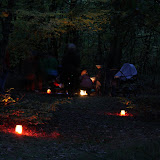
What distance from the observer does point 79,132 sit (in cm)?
846

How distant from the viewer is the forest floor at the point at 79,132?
5.79 meters

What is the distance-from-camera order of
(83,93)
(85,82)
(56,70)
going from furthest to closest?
(83,93) → (85,82) → (56,70)

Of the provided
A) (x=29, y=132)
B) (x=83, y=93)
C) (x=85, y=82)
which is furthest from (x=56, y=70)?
(x=83, y=93)

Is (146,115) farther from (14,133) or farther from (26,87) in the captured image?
(26,87)

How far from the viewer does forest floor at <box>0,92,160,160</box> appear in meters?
5.79

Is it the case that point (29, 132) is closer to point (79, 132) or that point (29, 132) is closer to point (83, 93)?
point (79, 132)

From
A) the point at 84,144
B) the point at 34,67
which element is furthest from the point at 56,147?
the point at 34,67

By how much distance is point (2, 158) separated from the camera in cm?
507

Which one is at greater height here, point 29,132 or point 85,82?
point 85,82

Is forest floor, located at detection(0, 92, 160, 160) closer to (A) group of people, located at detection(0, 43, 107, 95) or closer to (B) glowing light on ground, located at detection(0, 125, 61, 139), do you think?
(B) glowing light on ground, located at detection(0, 125, 61, 139)

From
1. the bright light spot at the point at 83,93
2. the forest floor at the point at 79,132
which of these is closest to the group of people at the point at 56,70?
the bright light spot at the point at 83,93

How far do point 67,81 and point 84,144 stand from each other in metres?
5.01

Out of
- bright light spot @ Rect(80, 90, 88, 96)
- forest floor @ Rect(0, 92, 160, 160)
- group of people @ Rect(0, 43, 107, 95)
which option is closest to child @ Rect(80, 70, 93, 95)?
group of people @ Rect(0, 43, 107, 95)

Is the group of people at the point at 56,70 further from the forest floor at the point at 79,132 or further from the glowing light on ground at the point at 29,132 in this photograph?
the glowing light on ground at the point at 29,132
